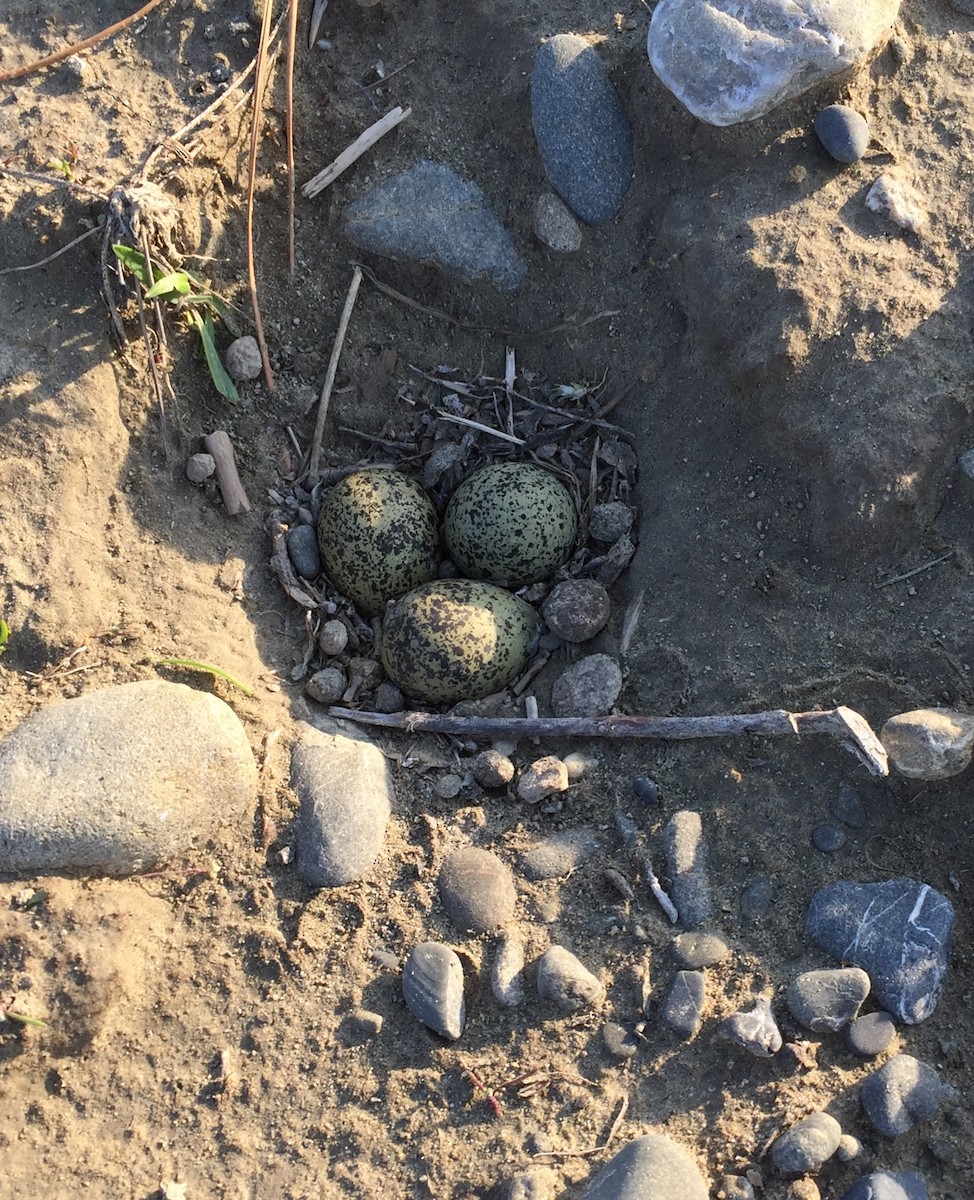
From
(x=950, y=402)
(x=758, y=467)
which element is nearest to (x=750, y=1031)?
(x=758, y=467)

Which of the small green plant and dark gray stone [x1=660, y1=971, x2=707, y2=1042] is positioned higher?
the small green plant

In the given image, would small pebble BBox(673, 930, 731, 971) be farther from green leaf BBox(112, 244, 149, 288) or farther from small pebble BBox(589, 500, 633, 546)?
green leaf BBox(112, 244, 149, 288)

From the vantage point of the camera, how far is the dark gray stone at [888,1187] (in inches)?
107

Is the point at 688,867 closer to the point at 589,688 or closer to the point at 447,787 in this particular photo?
the point at 589,688

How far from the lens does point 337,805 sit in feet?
11.0

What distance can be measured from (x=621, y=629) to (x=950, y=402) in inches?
58.4

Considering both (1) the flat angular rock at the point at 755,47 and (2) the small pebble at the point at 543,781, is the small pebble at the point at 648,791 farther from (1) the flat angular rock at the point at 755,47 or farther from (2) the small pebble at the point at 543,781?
(1) the flat angular rock at the point at 755,47

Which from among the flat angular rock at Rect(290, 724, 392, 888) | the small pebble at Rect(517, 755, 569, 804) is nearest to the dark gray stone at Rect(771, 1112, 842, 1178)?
the small pebble at Rect(517, 755, 569, 804)

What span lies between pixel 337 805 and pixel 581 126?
9.59 feet

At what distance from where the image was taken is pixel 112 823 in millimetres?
3176

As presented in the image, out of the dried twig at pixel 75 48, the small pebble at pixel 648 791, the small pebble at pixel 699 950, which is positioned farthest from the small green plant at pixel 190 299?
the small pebble at pixel 699 950

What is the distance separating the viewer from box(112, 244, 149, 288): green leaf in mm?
3457

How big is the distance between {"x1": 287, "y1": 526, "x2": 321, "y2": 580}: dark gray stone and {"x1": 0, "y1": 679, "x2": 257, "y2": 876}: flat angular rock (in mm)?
784

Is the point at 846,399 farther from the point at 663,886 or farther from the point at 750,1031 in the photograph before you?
the point at 750,1031
